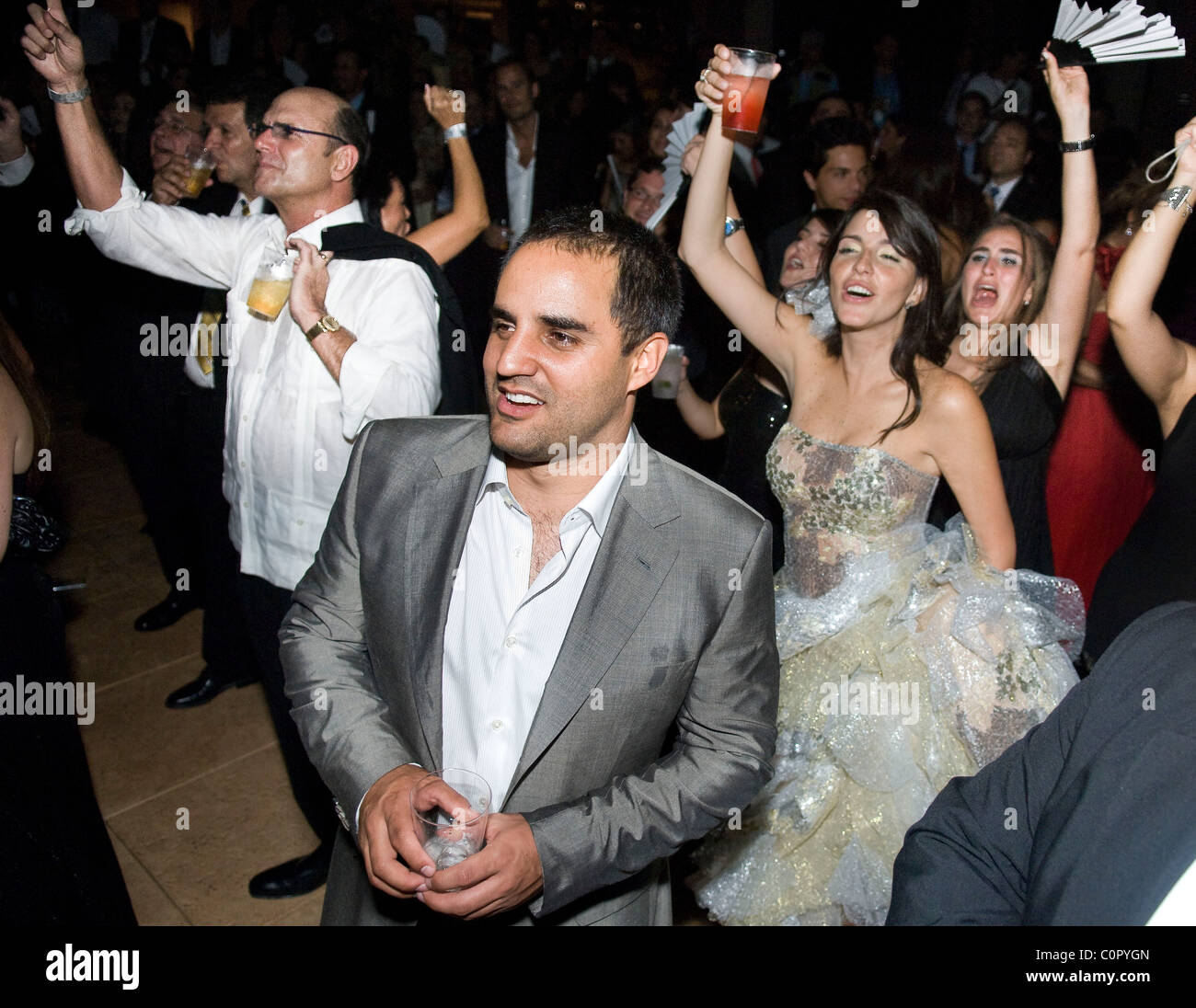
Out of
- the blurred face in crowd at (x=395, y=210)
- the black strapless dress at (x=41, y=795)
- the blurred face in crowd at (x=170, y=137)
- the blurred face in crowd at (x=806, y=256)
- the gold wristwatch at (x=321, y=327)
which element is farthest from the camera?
the blurred face in crowd at (x=170, y=137)

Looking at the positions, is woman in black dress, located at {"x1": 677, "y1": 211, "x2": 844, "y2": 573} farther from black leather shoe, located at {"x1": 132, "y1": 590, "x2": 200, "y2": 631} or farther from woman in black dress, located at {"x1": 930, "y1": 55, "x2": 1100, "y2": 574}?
black leather shoe, located at {"x1": 132, "y1": 590, "x2": 200, "y2": 631}

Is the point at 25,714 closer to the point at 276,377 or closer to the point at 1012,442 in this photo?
the point at 276,377

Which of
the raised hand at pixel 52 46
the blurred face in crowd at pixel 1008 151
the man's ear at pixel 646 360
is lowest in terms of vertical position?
the man's ear at pixel 646 360

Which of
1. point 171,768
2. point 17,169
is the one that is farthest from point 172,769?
point 17,169

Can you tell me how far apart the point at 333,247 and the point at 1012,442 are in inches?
73.3

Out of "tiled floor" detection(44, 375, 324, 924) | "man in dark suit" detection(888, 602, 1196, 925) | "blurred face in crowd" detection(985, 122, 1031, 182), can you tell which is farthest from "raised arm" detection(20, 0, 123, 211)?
"blurred face in crowd" detection(985, 122, 1031, 182)

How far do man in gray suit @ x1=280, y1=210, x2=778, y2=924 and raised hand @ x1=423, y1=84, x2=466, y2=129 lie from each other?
70.9 inches

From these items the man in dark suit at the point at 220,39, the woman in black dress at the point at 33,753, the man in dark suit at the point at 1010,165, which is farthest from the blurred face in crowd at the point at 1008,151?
the man in dark suit at the point at 220,39

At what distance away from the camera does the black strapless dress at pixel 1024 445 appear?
8.16 feet

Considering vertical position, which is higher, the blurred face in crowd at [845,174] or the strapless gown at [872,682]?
the blurred face in crowd at [845,174]

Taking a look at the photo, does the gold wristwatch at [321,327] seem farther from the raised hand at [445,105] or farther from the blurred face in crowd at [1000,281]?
the blurred face in crowd at [1000,281]

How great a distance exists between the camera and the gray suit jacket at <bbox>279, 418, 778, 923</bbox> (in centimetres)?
134

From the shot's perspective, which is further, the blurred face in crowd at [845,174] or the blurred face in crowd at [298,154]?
the blurred face in crowd at [845,174]

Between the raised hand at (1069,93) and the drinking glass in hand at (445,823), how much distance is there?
7.24 feet
